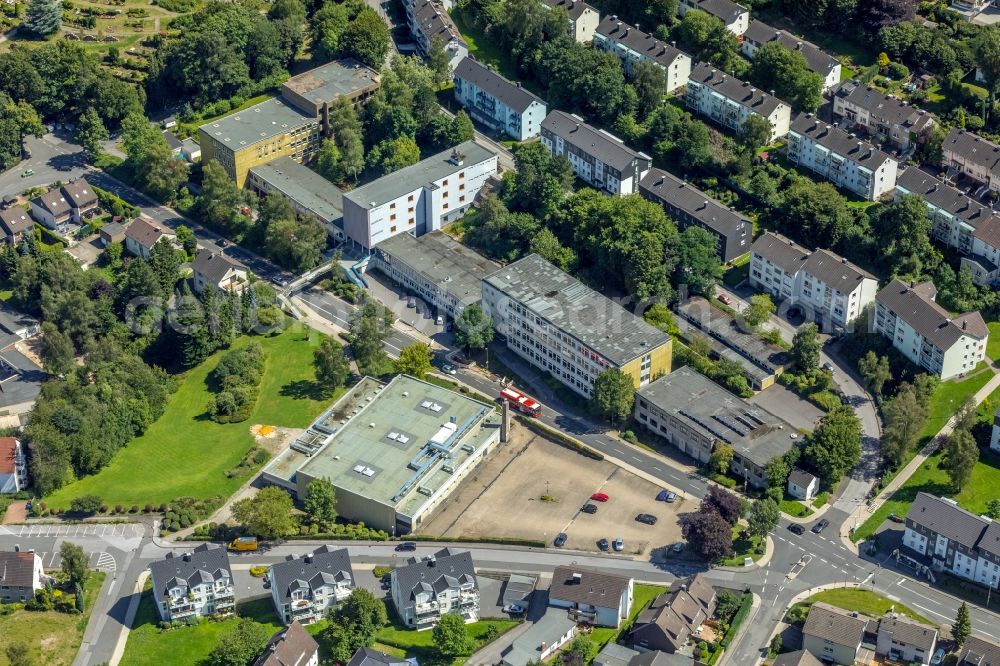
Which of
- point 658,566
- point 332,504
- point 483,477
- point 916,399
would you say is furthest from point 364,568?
point 916,399

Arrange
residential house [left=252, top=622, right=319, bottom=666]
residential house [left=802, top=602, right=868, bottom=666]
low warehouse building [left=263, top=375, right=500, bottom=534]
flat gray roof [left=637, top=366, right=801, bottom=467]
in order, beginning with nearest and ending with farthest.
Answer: residential house [left=252, top=622, right=319, bottom=666] → residential house [left=802, top=602, right=868, bottom=666] → low warehouse building [left=263, top=375, right=500, bottom=534] → flat gray roof [left=637, top=366, right=801, bottom=467]

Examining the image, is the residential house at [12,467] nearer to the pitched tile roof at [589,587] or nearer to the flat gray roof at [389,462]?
the flat gray roof at [389,462]

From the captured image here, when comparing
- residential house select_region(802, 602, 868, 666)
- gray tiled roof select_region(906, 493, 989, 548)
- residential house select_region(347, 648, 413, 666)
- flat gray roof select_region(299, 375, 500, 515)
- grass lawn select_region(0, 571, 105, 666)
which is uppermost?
gray tiled roof select_region(906, 493, 989, 548)

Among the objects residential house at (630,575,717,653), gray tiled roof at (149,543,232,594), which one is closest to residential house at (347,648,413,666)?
gray tiled roof at (149,543,232,594)

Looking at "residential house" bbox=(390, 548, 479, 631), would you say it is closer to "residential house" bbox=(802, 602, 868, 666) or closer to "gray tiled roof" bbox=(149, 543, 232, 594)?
"gray tiled roof" bbox=(149, 543, 232, 594)

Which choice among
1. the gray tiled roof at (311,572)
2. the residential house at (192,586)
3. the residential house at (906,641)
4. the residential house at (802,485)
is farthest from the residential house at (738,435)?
the residential house at (192,586)

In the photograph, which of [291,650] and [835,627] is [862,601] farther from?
[291,650]

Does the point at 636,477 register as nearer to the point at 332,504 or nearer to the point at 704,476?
the point at 704,476
